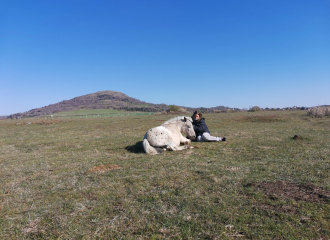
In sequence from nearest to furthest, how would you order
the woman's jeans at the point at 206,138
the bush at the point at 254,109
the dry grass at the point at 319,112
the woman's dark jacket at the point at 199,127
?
the woman's jeans at the point at 206,138 < the woman's dark jacket at the point at 199,127 < the dry grass at the point at 319,112 < the bush at the point at 254,109

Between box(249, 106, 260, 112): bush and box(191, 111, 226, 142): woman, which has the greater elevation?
box(249, 106, 260, 112): bush

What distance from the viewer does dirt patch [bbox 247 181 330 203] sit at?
359 centimetres

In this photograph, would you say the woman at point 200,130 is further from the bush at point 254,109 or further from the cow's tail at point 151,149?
the bush at point 254,109

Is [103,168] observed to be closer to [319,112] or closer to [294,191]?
[294,191]

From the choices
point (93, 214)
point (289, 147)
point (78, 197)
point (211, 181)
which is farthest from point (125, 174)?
point (289, 147)

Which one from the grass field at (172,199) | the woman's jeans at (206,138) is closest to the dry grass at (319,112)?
the woman's jeans at (206,138)

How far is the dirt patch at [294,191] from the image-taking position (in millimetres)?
3588

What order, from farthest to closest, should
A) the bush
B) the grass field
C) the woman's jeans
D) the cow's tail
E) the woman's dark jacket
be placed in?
the bush < the woman's dark jacket < the woman's jeans < the cow's tail < the grass field

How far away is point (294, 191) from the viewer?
390cm

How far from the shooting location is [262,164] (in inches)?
228

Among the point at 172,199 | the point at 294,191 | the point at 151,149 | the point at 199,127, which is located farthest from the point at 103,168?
the point at 199,127

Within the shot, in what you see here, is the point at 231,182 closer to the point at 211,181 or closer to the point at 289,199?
the point at 211,181

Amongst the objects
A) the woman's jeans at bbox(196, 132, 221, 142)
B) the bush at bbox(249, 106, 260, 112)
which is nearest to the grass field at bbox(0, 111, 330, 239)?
the woman's jeans at bbox(196, 132, 221, 142)

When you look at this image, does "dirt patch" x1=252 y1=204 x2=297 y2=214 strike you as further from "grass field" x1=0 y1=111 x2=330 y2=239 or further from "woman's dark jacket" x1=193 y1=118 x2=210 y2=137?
"woman's dark jacket" x1=193 y1=118 x2=210 y2=137
